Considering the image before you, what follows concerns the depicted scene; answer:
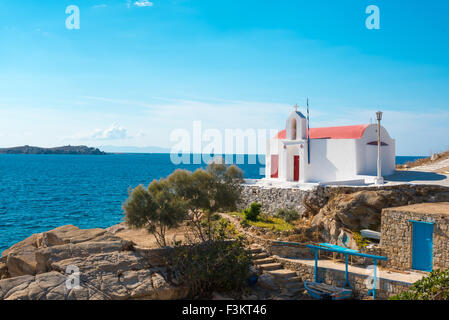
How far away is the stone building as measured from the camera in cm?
1550

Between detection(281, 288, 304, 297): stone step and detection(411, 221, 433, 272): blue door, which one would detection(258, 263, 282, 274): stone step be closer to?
detection(281, 288, 304, 297): stone step

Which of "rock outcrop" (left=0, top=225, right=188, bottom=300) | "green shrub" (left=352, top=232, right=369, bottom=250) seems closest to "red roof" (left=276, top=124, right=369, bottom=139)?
"green shrub" (left=352, top=232, right=369, bottom=250)

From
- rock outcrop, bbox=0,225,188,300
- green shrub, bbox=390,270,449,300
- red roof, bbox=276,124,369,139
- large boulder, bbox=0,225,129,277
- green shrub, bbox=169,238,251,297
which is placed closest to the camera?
green shrub, bbox=390,270,449,300

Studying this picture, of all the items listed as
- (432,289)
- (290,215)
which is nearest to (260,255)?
(290,215)

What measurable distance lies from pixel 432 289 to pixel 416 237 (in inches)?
244

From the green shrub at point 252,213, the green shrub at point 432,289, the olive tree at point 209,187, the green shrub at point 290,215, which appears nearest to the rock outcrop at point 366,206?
the green shrub at point 290,215

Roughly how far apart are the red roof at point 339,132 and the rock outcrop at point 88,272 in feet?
56.9

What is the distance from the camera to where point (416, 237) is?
1623 cm

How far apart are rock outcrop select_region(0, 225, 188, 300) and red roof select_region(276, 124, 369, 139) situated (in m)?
17.3

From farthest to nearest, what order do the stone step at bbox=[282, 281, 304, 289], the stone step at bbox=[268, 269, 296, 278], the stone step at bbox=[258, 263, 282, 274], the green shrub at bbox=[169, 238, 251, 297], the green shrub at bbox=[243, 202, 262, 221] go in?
the green shrub at bbox=[243, 202, 262, 221] → the stone step at bbox=[258, 263, 282, 274] → the stone step at bbox=[268, 269, 296, 278] → the stone step at bbox=[282, 281, 304, 289] → the green shrub at bbox=[169, 238, 251, 297]

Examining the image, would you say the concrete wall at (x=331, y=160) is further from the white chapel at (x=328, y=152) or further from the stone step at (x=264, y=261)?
the stone step at (x=264, y=261)
